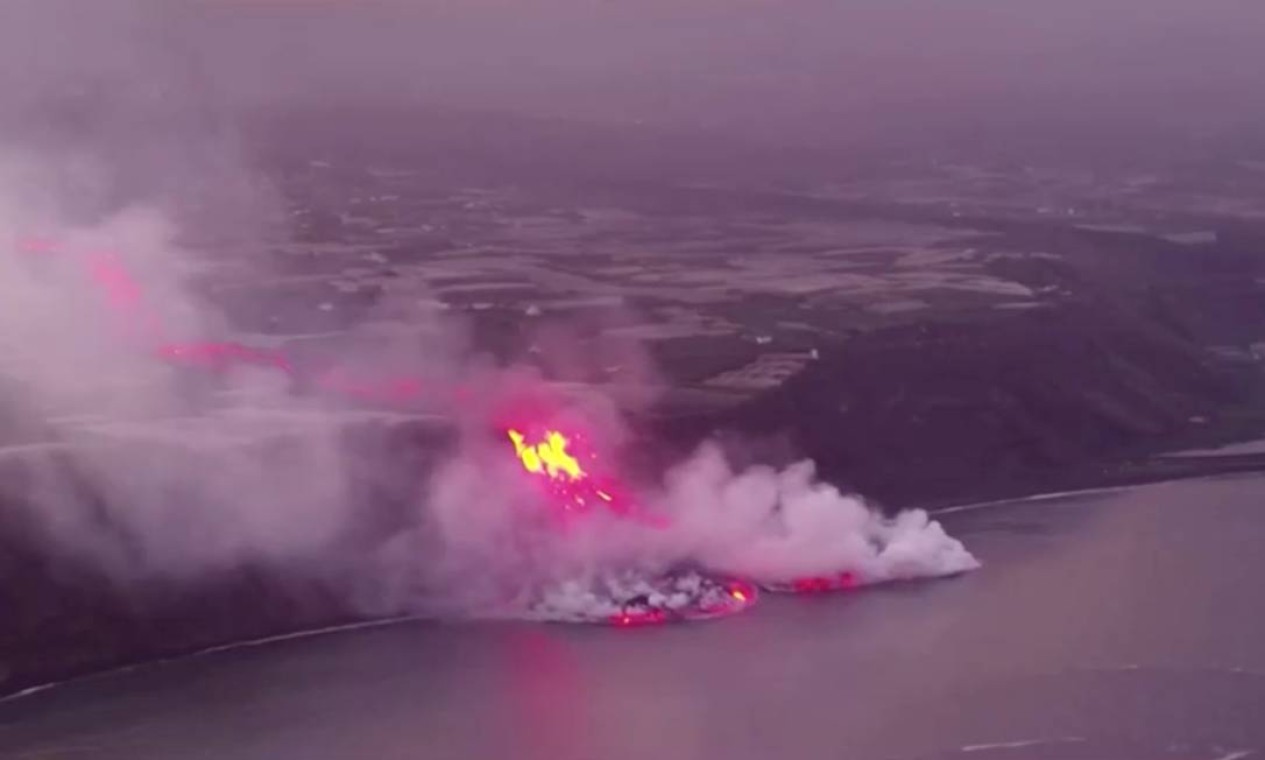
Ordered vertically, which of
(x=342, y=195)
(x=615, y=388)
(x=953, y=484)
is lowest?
(x=953, y=484)

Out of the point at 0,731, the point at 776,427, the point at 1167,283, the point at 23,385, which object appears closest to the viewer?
the point at 0,731

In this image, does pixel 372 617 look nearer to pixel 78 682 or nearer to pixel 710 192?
pixel 78 682

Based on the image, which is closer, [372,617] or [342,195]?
[372,617]

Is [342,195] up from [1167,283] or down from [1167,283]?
up

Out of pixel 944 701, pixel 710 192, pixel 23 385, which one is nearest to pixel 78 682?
pixel 23 385

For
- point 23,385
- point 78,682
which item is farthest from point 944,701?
point 23,385

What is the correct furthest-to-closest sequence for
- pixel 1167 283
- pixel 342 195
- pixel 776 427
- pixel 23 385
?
pixel 1167 283 → pixel 342 195 → pixel 776 427 → pixel 23 385
